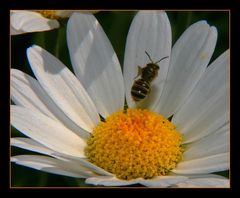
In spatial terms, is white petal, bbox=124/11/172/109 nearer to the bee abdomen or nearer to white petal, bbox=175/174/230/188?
the bee abdomen

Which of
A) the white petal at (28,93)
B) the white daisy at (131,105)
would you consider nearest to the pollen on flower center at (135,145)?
the white daisy at (131,105)

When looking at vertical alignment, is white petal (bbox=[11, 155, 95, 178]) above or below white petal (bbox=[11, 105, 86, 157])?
below

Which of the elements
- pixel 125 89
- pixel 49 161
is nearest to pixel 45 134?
pixel 49 161

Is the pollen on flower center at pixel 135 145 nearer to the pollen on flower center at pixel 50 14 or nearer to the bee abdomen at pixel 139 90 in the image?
the bee abdomen at pixel 139 90

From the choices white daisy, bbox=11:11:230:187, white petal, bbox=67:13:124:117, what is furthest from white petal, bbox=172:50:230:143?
white petal, bbox=67:13:124:117

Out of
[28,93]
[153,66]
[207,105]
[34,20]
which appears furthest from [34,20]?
[207,105]

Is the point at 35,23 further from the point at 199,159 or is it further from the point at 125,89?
the point at 199,159

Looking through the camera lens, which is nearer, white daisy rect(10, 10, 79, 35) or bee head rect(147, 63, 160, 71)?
white daisy rect(10, 10, 79, 35)

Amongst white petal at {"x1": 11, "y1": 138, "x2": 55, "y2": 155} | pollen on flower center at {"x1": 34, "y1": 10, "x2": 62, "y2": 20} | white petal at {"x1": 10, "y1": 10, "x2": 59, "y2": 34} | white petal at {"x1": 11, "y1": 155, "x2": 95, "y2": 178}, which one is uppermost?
pollen on flower center at {"x1": 34, "y1": 10, "x2": 62, "y2": 20}
